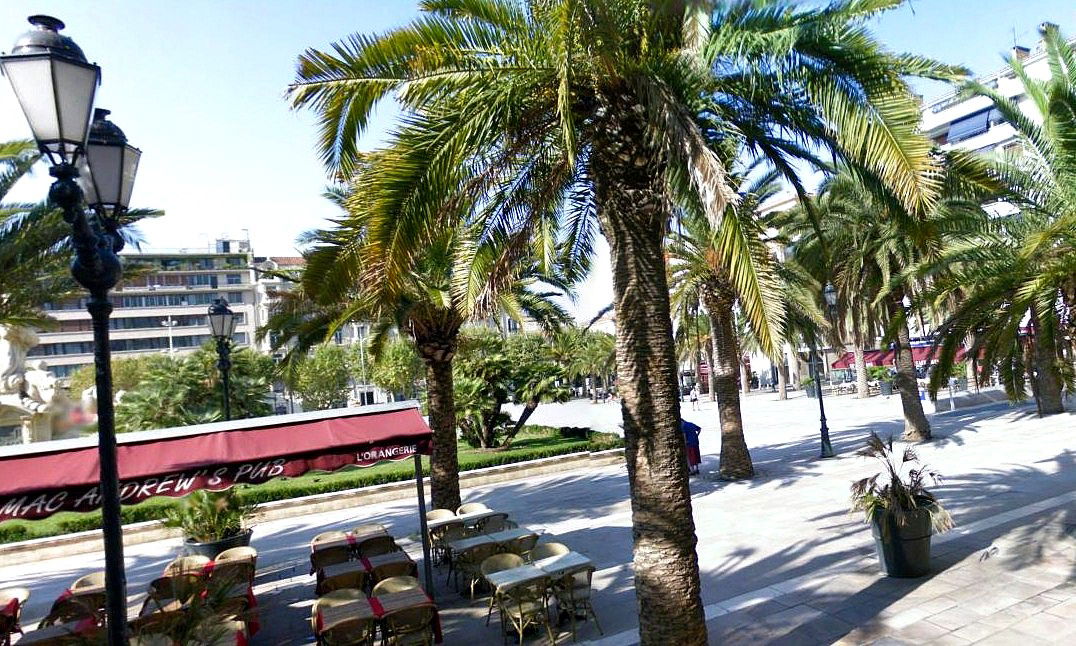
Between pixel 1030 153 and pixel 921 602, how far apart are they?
6.25 metres

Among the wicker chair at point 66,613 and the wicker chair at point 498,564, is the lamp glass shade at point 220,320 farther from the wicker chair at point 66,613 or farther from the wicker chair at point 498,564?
the wicker chair at point 498,564

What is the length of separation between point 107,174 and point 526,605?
5.84 m

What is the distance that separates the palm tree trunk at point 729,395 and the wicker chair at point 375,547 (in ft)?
28.1

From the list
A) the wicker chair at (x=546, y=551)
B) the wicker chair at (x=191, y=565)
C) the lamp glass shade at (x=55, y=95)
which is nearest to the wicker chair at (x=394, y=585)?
the wicker chair at (x=546, y=551)

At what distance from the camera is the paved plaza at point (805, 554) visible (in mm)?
6426

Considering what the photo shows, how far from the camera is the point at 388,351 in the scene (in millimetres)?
46562

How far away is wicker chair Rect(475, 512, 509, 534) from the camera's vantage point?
33.4 feet

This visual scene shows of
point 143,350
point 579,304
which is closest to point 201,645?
point 579,304

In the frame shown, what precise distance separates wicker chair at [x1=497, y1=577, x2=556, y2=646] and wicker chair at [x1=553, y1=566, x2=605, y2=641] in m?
0.21

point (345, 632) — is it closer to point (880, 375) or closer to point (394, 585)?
point (394, 585)

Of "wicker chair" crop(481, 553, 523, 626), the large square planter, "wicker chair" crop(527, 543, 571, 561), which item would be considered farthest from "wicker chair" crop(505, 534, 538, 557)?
the large square planter

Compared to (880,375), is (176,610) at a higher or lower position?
lower

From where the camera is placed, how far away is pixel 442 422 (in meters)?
11.5

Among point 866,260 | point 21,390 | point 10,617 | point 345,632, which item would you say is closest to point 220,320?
point 10,617
